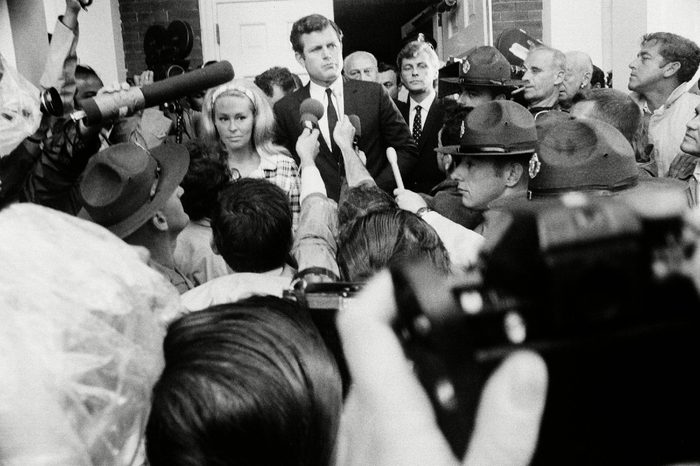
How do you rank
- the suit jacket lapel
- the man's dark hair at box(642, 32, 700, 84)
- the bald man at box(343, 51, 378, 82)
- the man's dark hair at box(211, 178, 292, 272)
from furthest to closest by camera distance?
the bald man at box(343, 51, 378, 82), the suit jacket lapel, the man's dark hair at box(642, 32, 700, 84), the man's dark hair at box(211, 178, 292, 272)

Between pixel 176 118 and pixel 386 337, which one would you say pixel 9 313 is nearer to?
pixel 386 337

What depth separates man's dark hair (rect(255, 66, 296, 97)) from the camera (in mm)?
5133

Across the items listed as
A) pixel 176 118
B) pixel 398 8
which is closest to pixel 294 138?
pixel 176 118

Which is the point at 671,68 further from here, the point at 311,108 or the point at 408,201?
the point at 408,201

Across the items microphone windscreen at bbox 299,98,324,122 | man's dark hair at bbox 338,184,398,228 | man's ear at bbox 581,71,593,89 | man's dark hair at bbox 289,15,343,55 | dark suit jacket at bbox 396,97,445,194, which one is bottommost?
dark suit jacket at bbox 396,97,445,194

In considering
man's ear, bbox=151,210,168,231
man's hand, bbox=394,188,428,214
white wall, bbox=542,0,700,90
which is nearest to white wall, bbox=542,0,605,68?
white wall, bbox=542,0,700,90

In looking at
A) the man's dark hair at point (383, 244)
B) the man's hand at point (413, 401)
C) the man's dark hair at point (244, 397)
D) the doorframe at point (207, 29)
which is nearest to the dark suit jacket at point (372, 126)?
the man's dark hair at point (383, 244)

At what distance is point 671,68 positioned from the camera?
3896 mm

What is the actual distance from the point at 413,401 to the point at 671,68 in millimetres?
3885

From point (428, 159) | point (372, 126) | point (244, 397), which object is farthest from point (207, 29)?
point (244, 397)

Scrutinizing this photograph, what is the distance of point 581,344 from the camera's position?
42cm

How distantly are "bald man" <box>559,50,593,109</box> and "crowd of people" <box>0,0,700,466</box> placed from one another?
15.9 inches

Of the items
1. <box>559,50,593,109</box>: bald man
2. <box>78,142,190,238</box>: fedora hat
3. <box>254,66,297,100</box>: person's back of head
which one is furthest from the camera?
<box>254,66,297,100</box>: person's back of head

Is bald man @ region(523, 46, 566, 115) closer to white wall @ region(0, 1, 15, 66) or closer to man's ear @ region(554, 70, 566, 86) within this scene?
man's ear @ region(554, 70, 566, 86)
